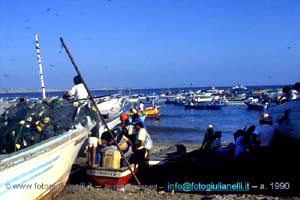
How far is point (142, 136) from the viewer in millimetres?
10750

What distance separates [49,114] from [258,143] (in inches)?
247

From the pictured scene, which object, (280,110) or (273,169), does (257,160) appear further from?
(280,110)

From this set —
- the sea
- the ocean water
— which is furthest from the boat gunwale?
the ocean water

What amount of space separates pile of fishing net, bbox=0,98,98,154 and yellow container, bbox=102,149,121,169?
55.5 inches

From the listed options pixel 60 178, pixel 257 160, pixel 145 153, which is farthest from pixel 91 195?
pixel 257 160

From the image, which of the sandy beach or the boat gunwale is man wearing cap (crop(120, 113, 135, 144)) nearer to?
the boat gunwale

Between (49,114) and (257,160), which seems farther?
(49,114)

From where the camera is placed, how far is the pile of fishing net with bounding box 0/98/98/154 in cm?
999

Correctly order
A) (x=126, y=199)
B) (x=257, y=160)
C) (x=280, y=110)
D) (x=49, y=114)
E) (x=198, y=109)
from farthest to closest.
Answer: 1. (x=198, y=109)
2. (x=280, y=110)
3. (x=49, y=114)
4. (x=257, y=160)
5. (x=126, y=199)

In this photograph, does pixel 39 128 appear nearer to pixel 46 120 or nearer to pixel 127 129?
pixel 46 120

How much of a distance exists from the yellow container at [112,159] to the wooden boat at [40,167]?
984 millimetres

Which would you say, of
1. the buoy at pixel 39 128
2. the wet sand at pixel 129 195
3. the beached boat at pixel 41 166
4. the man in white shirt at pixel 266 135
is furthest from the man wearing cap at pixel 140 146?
the man in white shirt at pixel 266 135

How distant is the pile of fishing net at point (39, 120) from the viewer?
32.8ft

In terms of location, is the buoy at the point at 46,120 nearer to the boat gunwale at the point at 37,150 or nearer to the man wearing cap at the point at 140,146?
the boat gunwale at the point at 37,150
